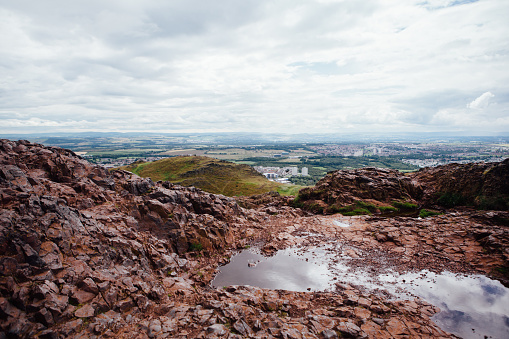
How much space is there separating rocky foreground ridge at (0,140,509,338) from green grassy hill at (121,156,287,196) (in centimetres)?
6385

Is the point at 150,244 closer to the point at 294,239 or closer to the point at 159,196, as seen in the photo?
the point at 159,196

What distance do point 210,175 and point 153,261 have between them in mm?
101382

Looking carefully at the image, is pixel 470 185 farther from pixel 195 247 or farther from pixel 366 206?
pixel 195 247

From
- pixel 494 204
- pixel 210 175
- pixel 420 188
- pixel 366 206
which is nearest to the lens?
pixel 494 204

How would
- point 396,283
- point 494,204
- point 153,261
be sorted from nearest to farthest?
point 153,261 → point 396,283 → point 494,204

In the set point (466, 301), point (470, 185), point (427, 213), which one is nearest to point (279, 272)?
point (466, 301)

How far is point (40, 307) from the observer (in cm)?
1365

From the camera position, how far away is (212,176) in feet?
406

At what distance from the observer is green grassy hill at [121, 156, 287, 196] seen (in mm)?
104331

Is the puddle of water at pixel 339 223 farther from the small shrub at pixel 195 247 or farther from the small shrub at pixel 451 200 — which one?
the small shrub at pixel 451 200

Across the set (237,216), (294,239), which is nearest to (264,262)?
(294,239)

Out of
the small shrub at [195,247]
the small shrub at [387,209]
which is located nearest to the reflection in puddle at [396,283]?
the small shrub at [195,247]

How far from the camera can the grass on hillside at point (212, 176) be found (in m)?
102

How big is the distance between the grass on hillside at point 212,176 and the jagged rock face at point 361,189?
32.1 m
